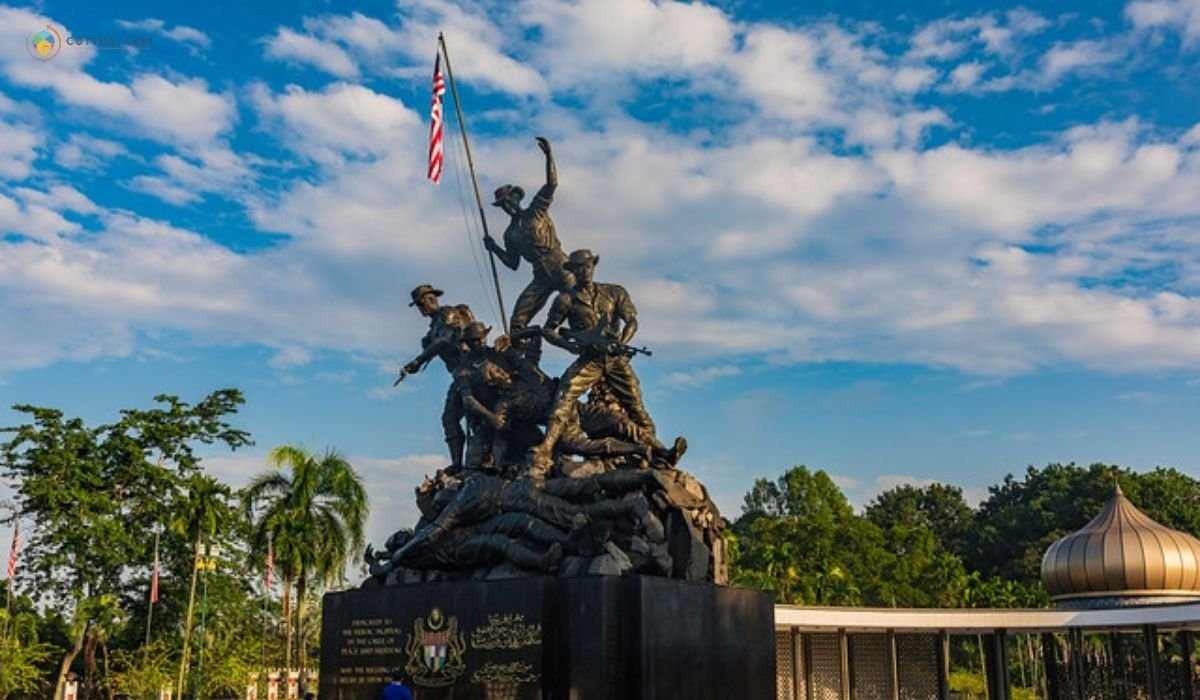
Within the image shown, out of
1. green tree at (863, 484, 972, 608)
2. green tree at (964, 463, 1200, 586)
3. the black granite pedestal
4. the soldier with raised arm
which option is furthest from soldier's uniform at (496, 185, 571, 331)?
green tree at (964, 463, 1200, 586)

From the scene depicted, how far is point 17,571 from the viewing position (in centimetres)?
3378

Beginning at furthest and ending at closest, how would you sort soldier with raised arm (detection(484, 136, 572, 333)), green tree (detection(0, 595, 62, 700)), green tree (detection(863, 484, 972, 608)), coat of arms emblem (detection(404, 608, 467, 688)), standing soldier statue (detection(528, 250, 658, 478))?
green tree (detection(863, 484, 972, 608))
green tree (detection(0, 595, 62, 700))
soldier with raised arm (detection(484, 136, 572, 333))
standing soldier statue (detection(528, 250, 658, 478))
coat of arms emblem (detection(404, 608, 467, 688))

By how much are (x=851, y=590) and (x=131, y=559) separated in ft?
85.8

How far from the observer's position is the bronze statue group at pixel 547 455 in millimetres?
11367

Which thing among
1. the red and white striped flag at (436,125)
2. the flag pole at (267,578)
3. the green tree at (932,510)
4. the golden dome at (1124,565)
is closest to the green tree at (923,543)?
the green tree at (932,510)

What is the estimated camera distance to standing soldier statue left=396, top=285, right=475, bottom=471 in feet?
44.0

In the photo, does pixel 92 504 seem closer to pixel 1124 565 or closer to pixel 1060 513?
pixel 1124 565

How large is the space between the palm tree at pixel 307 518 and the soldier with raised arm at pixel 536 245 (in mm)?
19615

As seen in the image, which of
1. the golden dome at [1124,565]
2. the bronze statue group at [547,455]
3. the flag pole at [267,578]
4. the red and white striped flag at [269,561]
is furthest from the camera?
the flag pole at [267,578]

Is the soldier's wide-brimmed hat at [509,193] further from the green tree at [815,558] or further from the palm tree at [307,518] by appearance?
the green tree at [815,558]

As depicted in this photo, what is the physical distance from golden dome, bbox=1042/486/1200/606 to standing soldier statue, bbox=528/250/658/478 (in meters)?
18.9

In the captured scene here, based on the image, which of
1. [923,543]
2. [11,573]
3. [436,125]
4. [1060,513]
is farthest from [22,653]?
[1060,513]

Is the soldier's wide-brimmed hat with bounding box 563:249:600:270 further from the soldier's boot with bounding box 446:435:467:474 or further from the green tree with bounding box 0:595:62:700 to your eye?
the green tree with bounding box 0:595:62:700

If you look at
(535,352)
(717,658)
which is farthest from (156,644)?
(717,658)
